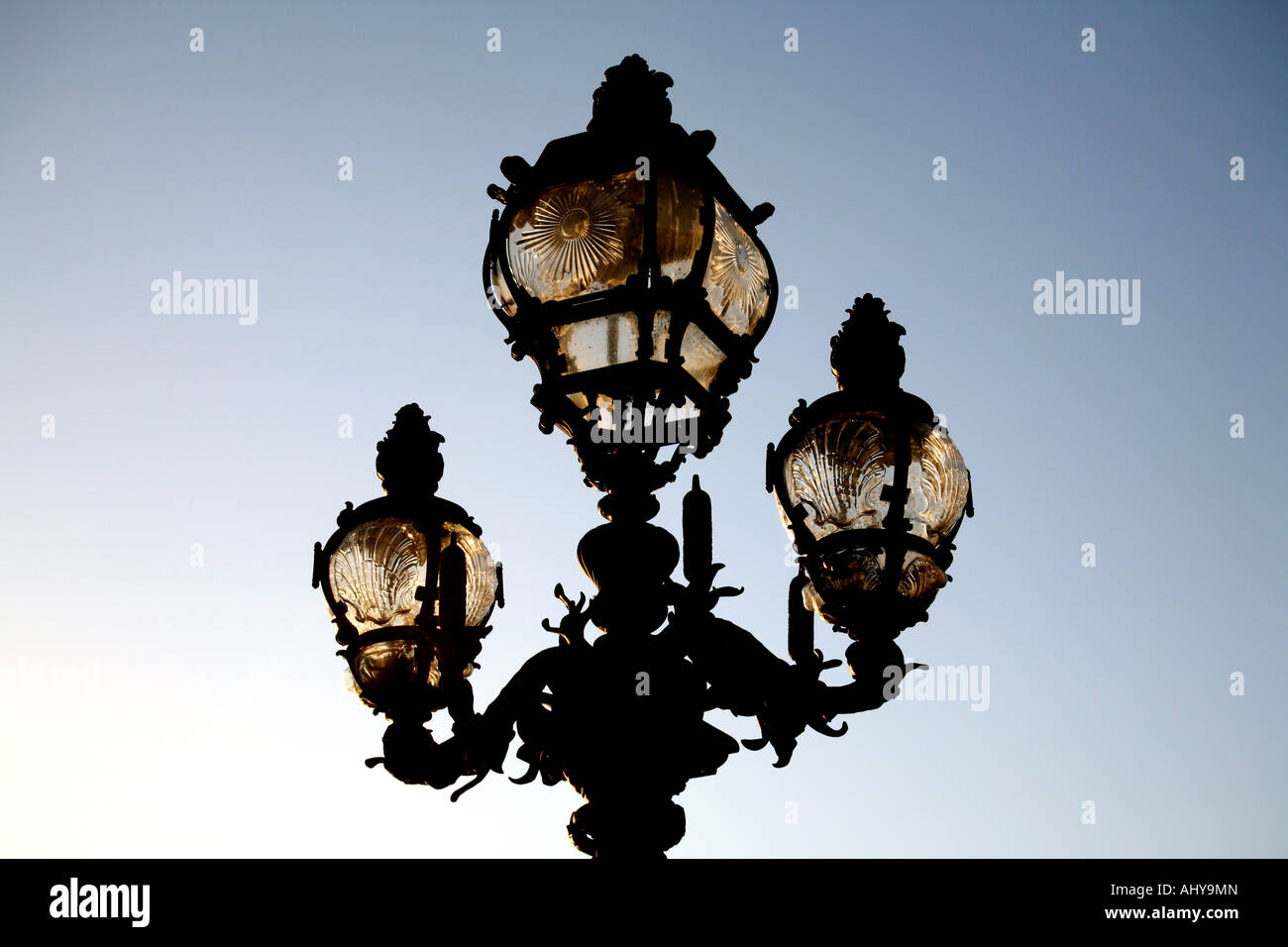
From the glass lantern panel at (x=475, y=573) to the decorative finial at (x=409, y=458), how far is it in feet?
0.64

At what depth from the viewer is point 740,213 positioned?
346 cm

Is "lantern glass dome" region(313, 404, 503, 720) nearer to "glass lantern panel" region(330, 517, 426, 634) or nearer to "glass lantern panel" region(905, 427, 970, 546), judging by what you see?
"glass lantern panel" region(330, 517, 426, 634)

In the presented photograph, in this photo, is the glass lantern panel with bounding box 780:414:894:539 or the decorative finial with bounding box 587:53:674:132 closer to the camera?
the glass lantern panel with bounding box 780:414:894:539

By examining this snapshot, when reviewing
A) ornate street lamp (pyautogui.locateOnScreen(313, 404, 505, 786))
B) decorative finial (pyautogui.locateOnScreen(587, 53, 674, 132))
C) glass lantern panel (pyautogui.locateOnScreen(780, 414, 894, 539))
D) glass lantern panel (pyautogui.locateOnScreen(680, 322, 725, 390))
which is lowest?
ornate street lamp (pyautogui.locateOnScreen(313, 404, 505, 786))

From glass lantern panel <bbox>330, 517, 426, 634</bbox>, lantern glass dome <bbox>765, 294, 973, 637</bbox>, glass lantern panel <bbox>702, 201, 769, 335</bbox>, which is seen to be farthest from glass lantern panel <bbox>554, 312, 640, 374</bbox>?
glass lantern panel <bbox>330, 517, 426, 634</bbox>

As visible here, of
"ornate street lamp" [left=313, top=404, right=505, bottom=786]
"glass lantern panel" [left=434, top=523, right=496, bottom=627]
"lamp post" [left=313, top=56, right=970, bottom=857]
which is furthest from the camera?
"glass lantern panel" [left=434, top=523, right=496, bottom=627]

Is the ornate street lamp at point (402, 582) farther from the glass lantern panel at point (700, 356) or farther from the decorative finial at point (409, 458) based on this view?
the glass lantern panel at point (700, 356)

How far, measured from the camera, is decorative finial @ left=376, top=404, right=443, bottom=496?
12.5 feet

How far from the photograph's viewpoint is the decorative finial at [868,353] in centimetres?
341

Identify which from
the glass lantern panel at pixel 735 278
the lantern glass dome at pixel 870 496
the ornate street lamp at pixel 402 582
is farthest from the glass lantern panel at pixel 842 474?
the ornate street lamp at pixel 402 582

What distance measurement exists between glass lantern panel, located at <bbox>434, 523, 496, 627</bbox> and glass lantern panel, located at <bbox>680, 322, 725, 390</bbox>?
1022 millimetres

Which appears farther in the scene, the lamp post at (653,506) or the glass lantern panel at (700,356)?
the glass lantern panel at (700,356)
